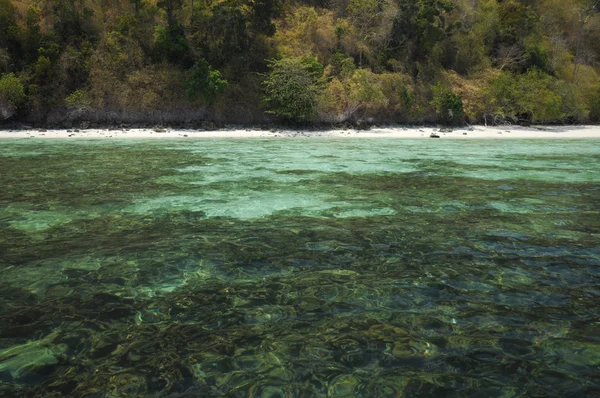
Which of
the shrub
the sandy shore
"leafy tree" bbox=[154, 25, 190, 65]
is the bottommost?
the sandy shore

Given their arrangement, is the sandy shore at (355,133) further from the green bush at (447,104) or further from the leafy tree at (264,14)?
the leafy tree at (264,14)

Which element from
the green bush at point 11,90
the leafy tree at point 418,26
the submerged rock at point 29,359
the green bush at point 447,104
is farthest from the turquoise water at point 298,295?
the leafy tree at point 418,26

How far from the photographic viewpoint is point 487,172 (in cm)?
1146

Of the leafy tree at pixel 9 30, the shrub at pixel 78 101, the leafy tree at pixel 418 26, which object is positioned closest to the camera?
the shrub at pixel 78 101

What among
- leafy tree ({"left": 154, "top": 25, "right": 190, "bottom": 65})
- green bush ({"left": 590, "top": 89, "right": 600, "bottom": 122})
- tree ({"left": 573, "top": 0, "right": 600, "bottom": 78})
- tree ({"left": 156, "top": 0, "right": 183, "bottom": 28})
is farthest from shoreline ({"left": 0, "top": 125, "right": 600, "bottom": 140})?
tree ({"left": 573, "top": 0, "right": 600, "bottom": 78})

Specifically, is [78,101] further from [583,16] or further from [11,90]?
[583,16]

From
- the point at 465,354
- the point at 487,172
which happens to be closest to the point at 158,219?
the point at 465,354

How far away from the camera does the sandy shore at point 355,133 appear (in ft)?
79.1

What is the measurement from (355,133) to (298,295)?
82.5ft

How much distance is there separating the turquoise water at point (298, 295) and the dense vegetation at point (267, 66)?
22879 mm

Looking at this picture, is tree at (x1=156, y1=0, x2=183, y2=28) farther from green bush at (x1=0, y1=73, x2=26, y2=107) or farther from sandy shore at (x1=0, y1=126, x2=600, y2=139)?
green bush at (x1=0, y1=73, x2=26, y2=107)

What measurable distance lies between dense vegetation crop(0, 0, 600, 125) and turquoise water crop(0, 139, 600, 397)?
2288 cm

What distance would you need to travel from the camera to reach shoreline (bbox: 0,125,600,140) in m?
24.1

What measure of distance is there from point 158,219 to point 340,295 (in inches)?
152
